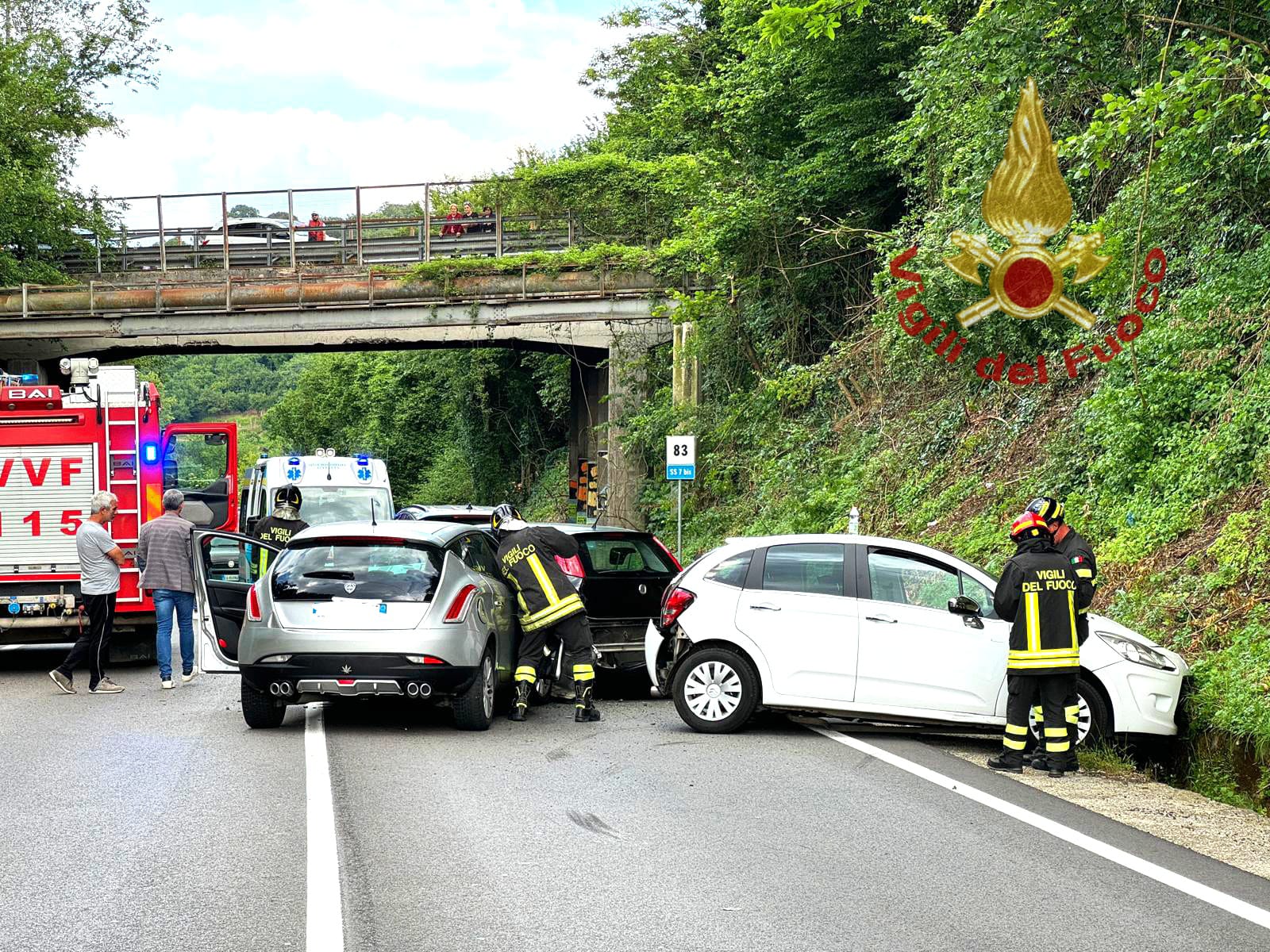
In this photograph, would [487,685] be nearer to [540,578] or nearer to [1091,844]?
[540,578]

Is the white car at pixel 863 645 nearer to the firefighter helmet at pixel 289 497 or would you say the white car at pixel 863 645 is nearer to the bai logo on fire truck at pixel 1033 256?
the bai logo on fire truck at pixel 1033 256

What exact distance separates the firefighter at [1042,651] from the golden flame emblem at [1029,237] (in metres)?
6.68

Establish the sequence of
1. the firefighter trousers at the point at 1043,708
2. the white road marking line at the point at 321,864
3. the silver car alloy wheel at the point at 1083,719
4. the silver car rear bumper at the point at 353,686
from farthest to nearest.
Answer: the silver car rear bumper at the point at 353,686, the silver car alloy wheel at the point at 1083,719, the firefighter trousers at the point at 1043,708, the white road marking line at the point at 321,864

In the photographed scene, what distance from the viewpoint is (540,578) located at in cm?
1179

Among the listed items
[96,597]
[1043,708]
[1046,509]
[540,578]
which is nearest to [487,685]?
[540,578]

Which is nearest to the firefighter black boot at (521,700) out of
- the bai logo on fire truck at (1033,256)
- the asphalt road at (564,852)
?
the asphalt road at (564,852)

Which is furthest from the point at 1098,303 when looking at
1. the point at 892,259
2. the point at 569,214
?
the point at 569,214

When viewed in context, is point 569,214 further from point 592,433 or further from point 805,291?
point 805,291

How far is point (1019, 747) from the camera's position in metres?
9.75

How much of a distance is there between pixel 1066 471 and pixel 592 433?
87.6ft

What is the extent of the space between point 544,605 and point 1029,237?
8.18 meters

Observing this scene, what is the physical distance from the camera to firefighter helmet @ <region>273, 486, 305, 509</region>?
903 inches

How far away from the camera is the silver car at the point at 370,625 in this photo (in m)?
10.8

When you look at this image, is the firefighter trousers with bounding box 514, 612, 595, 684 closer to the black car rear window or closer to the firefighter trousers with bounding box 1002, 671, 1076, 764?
the black car rear window
